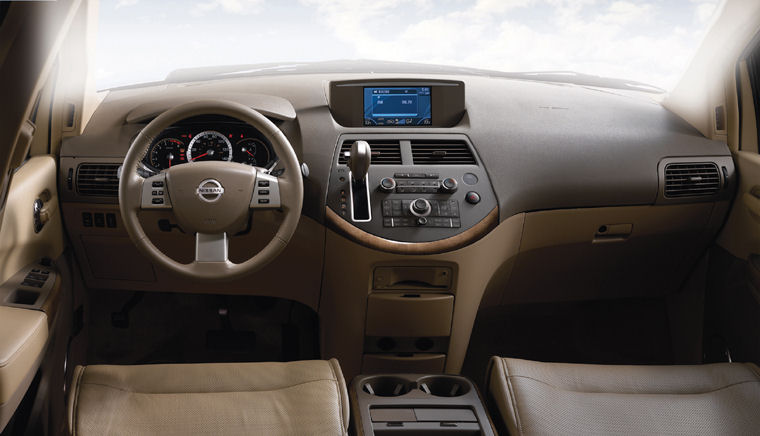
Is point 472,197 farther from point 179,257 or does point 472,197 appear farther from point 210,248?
point 179,257

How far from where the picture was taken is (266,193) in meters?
1.69

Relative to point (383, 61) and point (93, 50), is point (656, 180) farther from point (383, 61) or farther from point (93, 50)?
point (93, 50)

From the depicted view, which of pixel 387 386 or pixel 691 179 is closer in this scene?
pixel 387 386

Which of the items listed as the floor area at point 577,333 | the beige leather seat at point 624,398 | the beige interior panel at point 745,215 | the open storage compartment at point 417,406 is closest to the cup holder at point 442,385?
the open storage compartment at point 417,406

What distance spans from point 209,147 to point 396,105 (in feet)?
2.10

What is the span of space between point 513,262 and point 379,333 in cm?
54

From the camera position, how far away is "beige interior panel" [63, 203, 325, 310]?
6.63 ft

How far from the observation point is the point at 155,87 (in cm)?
243

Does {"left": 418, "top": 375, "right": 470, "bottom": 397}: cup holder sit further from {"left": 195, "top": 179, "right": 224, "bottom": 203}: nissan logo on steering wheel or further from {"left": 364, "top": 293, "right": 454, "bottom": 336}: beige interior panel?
{"left": 195, "top": 179, "right": 224, "bottom": 203}: nissan logo on steering wheel

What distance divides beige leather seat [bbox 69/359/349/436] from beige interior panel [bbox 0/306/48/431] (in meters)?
0.15

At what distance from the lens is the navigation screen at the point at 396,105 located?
210 cm

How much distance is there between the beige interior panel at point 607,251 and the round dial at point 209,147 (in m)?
1.01

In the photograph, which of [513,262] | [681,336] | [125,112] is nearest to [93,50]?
[125,112]

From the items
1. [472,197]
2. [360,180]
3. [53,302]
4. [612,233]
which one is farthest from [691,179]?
[53,302]
